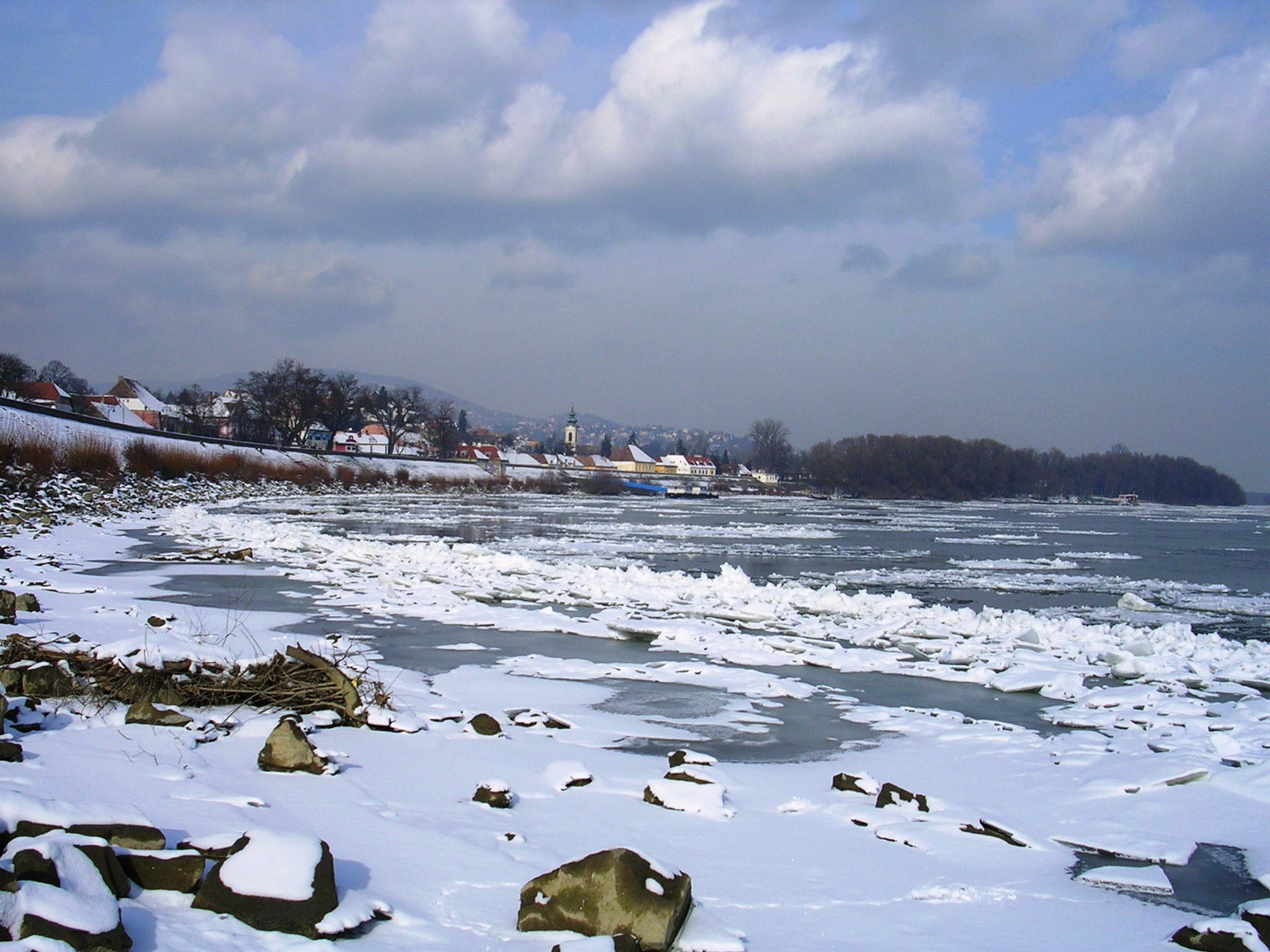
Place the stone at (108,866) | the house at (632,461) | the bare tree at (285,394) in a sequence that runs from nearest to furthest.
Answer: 1. the stone at (108,866)
2. the bare tree at (285,394)
3. the house at (632,461)

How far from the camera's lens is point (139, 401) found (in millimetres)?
99562

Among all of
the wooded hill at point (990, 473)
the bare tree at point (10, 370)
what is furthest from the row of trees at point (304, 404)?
the wooded hill at point (990, 473)

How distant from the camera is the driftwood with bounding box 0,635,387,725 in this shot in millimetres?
6555

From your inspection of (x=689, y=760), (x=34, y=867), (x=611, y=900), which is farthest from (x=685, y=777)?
(x=34, y=867)

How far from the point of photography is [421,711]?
7.48 m

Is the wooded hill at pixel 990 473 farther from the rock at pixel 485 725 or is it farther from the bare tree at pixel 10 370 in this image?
the rock at pixel 485 725

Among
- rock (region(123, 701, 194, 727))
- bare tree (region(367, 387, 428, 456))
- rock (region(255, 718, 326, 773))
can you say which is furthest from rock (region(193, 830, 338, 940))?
bare tree (region(367, 387, 428, 456))

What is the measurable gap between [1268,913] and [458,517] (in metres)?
40.2

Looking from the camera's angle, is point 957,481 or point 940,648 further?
point 957,481

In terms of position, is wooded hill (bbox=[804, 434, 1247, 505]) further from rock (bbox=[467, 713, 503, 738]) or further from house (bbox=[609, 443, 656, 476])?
rock (bbox=[467, 713, 503, 738])

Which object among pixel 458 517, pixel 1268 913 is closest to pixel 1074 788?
pixel 1268 913

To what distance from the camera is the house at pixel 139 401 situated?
317ft

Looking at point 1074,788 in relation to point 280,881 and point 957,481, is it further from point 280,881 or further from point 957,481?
point 957,481

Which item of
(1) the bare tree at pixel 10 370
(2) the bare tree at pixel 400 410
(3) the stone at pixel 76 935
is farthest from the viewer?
(2) the bare tree at pixel 400 410
